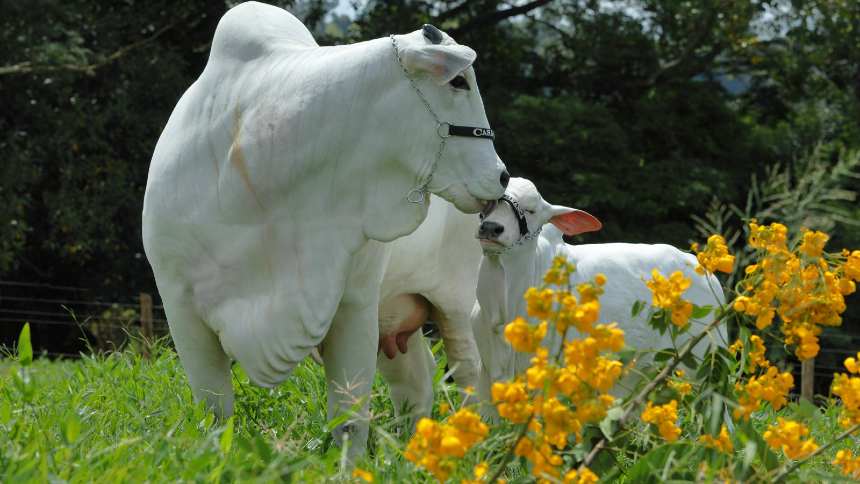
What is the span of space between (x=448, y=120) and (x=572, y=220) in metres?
0.71

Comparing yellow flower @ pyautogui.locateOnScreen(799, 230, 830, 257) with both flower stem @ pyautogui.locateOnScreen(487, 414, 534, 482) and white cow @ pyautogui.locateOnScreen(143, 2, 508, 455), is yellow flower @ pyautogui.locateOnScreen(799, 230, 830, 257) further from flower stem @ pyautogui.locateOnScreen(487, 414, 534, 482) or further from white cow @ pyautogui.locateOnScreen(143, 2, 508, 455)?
white cow @ pyautogui.locateOnScreen(143, 2, 508, 455)

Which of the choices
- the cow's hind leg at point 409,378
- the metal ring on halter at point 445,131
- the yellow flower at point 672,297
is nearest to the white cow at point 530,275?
the metal ring on halter at point 445,131

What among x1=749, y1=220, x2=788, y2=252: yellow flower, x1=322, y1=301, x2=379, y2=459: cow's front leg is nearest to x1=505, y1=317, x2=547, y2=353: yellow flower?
x1=749, y1=220, x2=788, y2=252: yellow flower

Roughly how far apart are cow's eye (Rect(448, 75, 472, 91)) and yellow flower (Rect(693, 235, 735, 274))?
3.74ft

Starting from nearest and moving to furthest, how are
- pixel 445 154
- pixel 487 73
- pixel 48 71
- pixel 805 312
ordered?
1. pixel 805 312
2. pixel 445 154
3. pixel 48 71
4. pixel 487 73

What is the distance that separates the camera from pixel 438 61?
13.0 feet

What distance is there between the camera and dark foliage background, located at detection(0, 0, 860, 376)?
12672 millimetres

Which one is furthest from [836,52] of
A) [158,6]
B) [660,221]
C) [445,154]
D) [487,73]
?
[445,154]

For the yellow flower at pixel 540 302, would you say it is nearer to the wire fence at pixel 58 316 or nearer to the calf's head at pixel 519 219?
the calf's head at pixel 519 219

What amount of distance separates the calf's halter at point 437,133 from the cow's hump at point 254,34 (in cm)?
49

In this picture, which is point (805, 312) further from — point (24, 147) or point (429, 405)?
point (24, 147)

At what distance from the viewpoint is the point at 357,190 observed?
407 centimetres

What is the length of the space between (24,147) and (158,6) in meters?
2.21

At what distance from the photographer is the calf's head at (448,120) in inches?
157
